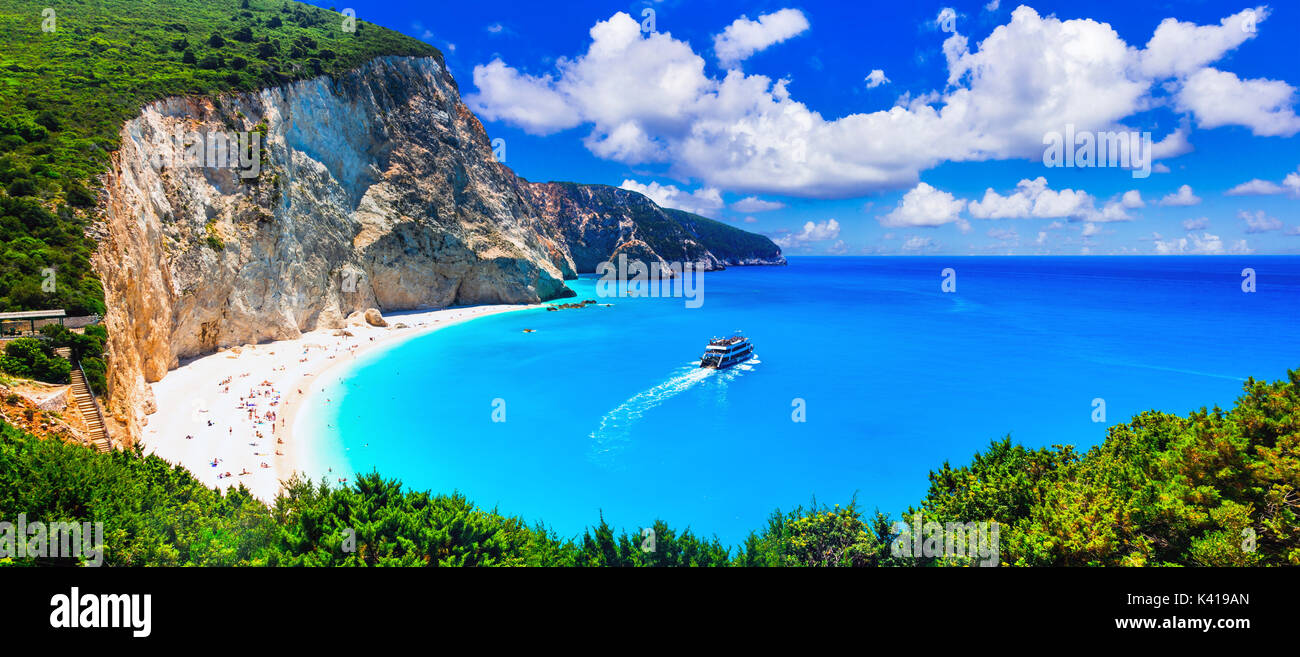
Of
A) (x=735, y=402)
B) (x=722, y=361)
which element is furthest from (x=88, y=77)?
(x=735, y=402)

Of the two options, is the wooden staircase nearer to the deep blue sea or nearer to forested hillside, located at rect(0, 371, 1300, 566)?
forested hillside, located at rect(0, 371, 1300, 566)

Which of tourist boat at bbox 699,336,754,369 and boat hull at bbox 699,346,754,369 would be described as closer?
boat hull at bbox 699,346,754,369

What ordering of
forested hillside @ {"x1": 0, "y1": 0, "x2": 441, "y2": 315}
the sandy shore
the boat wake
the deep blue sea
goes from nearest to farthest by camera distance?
forested hillside @ {"x1": 0, "y1": 0, "x2": 441, "y2": 315} → the sandy shore → the deep blue sea → the boat wake

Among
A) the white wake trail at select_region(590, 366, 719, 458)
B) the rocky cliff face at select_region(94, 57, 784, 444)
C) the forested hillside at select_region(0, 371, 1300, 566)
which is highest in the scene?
the rocky cliff face at select_region(94, 57, 784, 444)

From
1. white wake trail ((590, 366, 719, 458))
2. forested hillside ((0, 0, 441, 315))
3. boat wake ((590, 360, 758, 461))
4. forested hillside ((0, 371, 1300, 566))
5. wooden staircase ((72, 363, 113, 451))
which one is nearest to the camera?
forested hillside ((0, 371, 1300, 566))

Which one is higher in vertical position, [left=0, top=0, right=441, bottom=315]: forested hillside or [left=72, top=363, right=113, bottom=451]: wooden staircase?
[left=0, top=0, right=441, bottom=315]: forested hillside

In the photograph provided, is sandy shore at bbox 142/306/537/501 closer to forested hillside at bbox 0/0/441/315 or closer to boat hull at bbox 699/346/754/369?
forested hillside at bbox 0/0/441/315

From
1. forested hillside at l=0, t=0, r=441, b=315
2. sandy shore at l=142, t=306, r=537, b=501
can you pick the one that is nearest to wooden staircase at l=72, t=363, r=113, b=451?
sandy shore at l=142, t=306, r=537, b=501
